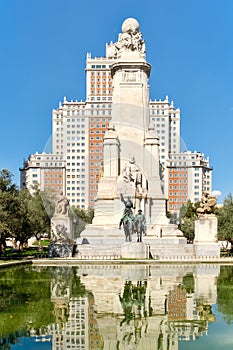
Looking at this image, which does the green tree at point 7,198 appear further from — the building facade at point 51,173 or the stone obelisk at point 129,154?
the stone obelisk at point 129,154

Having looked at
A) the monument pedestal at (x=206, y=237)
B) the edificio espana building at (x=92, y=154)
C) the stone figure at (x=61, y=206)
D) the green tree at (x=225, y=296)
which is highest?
the edificio espana building at (x=92, y=154)

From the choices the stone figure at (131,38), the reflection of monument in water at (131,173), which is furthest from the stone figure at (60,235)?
the stone figure at (131,38)

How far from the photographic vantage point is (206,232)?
121ft

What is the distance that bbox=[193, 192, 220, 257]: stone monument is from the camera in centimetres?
3588

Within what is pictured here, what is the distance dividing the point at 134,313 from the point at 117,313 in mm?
460

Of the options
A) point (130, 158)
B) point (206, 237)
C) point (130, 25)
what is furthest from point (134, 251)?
point (130, 25)

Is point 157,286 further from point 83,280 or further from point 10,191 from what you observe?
point 10,191

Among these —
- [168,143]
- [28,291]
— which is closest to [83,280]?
[28,291]

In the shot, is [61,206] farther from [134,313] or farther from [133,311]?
A: [134,313]

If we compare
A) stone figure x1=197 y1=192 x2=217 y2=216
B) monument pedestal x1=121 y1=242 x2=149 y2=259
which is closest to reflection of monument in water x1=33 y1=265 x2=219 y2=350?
monument pedestal x1=121 y1=242 x2=149 y2=259

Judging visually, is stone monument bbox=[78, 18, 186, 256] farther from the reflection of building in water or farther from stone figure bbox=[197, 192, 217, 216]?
the reflection of building in water

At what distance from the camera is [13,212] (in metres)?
37.7

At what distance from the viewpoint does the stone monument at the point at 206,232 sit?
35875 millimetres

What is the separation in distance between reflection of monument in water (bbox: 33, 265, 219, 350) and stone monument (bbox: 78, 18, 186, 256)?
1960cm
